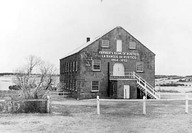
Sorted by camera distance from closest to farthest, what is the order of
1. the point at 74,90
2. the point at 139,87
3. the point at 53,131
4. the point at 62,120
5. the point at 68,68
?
1. the point at 53,131
2. the point at 62,120
3. the point at 139,87
4. the point at 74,90
5. the point at 68,68

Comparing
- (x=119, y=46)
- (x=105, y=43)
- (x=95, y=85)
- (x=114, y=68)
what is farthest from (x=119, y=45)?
(x=95, y=85)

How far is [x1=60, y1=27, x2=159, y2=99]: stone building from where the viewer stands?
31.1 metres

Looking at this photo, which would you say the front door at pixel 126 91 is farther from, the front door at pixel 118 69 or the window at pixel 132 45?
the window at pixel 132 45

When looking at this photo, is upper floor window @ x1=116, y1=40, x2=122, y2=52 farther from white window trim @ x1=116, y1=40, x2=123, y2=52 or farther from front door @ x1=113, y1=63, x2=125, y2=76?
front door @ x1=113, y1=63, x2=125, y2=76

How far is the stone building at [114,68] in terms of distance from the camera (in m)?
31.1

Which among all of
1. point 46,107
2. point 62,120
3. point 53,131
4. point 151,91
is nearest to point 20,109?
point 46,107

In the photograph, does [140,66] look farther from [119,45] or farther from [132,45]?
[119,45]

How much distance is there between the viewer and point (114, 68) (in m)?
32.8

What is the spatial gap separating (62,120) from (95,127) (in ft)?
8.61

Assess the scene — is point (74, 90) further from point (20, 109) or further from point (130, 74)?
point (20, 109)

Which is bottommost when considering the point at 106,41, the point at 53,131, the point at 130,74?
the point at 53,131

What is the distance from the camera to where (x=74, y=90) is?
3384cm

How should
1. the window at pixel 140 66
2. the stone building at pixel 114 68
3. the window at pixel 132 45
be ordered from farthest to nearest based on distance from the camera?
the window at pixel 140 66, the window at pixel 132 45, the stone building at pixel 114 68

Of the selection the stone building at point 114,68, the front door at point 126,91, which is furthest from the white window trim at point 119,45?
the front door at point 126,91
